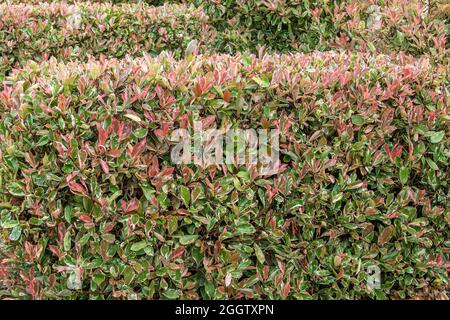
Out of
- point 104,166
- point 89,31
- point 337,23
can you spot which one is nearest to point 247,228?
point 104,166

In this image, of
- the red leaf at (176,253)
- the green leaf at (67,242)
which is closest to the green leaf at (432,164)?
the red leaf at (176,253)

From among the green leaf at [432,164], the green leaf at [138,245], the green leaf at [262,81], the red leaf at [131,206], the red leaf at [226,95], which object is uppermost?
the green leaf at [262,81]

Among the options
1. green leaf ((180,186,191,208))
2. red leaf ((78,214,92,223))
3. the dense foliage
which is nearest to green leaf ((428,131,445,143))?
the dense foliage

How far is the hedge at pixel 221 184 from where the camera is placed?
120 inches

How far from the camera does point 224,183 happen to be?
10.3 ft

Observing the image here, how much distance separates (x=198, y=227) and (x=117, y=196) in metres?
0.49

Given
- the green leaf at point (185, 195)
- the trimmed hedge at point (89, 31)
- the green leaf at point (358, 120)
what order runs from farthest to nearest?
1. the trimmed hedge at point (89, 31)
2. the green leaf at point (358, 120)
3. the green leaf at point (185, 195)

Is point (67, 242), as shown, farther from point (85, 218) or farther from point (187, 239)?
point (187, 239)

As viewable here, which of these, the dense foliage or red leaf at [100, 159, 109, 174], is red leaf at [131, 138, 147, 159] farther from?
red leaf at [100, 159, 109, 174]

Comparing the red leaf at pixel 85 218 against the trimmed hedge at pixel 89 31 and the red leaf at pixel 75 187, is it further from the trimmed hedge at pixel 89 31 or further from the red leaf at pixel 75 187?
the trimmed hedge at pixel 89 31

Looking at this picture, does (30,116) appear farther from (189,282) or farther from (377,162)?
(377,162)

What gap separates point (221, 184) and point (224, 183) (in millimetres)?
18

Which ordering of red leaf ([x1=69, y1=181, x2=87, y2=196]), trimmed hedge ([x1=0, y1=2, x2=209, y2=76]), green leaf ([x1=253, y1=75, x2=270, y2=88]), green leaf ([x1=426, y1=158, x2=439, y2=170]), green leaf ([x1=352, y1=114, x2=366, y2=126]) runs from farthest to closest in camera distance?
trimmed hedge ([x1=0, y1=2, x2=209, y2=76]) → green leaf ([x1=426, y1=158, x2=439, y2=170]) → green leaf ([x1=352, y1=114, x2=366, y2=126]) → green leaf ([x1=253, y1=75, x2=270, y2=88]) → red leaf ([x1=69, y1=181, x2=87, y2=196])

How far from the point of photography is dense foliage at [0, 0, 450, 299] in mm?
3049
